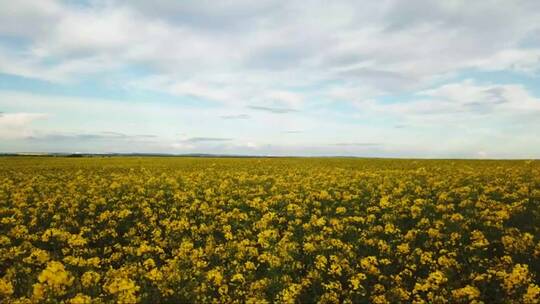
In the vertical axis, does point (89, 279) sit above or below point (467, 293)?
above

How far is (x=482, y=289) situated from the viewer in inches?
470

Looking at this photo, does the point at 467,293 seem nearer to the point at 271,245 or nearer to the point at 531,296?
the point at 531,296

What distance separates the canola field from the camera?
1090 cm

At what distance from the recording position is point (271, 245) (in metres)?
14.8

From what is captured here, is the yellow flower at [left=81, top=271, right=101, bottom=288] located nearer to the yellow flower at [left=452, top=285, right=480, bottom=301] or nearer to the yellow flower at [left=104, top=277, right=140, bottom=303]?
the yellow flower at [left=104, top=277, right=140, bottom=303]

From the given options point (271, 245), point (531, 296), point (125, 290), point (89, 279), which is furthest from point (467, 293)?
point (89, 279)

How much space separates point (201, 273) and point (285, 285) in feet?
7.76

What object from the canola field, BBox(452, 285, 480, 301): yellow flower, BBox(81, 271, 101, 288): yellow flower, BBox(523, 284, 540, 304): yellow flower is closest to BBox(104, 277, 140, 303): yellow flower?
the canola field

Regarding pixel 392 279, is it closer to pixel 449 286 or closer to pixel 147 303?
pixel 449 286

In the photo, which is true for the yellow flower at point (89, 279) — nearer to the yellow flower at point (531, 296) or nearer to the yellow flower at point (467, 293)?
the yellow flower at point (467, 293)

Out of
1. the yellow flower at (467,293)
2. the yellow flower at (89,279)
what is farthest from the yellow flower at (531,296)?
the yellow flower at (89,279)

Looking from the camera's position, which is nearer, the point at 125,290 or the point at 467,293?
the point at 125,290

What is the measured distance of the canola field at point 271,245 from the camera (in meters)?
10.9

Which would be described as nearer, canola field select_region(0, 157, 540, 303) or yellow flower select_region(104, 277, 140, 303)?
yellow flower select_region(104, 277, 140, 303)
